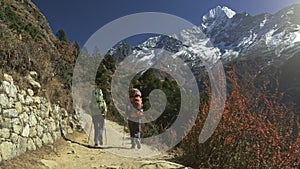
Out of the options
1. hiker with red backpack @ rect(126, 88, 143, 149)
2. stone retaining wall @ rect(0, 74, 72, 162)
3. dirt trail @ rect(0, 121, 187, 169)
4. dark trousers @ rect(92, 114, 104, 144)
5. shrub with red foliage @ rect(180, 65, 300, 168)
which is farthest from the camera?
dark trousers @ rect(92, 114, 104, 144)

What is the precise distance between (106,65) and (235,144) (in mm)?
21281

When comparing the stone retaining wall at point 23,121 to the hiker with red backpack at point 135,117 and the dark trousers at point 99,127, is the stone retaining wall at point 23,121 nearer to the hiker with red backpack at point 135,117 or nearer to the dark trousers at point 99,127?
the dark trousers at point 99,127

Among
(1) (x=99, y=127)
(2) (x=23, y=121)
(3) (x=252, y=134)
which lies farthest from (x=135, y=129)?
(3) (x=252, y=134)

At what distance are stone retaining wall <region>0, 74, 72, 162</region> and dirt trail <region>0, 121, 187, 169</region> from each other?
18 cm

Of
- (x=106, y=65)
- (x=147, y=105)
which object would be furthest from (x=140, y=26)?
(x=106, y=65)

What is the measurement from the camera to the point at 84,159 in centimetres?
575

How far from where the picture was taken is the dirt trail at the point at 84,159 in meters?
4.80

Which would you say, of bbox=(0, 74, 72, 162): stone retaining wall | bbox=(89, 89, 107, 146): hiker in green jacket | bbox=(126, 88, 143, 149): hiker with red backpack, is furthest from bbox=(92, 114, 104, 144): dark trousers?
bbox=(0, 74, 72, 162): stone retaining wall

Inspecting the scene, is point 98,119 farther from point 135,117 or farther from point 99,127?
point 135,117

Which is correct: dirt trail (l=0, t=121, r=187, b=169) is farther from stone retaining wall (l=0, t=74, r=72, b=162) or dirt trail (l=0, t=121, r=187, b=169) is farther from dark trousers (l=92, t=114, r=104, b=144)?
dark trousers (l=92, t=114, r=104, b=144)

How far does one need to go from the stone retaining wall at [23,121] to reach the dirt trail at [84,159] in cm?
18

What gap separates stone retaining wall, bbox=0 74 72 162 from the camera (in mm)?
4632

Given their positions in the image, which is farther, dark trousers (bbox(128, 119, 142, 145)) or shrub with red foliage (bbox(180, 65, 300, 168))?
dark trousers (bbox(128, 119, 142, 145))

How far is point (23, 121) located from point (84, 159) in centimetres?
136
